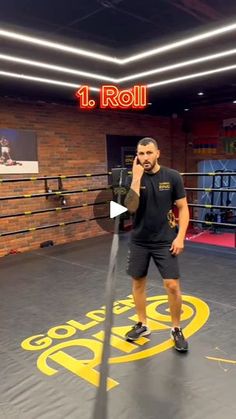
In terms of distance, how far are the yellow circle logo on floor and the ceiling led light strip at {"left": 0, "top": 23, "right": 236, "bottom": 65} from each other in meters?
3.05

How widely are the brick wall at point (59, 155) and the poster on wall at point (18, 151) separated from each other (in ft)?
0.38

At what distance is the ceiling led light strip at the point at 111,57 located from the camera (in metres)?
3.82

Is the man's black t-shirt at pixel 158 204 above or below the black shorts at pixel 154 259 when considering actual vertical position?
above

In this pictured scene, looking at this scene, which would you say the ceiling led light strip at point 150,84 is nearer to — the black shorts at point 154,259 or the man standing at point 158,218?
the man standing at point 158,218

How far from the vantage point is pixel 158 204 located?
7.45ft

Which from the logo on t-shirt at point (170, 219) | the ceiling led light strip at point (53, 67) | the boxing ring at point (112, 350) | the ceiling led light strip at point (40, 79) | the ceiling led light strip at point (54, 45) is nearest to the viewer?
the boxing ring at point (112, 350)

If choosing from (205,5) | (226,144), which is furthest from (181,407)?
(226,144)

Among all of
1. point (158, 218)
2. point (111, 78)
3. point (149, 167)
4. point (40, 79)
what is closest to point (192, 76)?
point (111, 78)

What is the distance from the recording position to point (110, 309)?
1.31 metres

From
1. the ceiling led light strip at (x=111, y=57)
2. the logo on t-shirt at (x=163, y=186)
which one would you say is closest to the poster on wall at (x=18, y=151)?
the ceiling led light strip at (x=111, y=57)

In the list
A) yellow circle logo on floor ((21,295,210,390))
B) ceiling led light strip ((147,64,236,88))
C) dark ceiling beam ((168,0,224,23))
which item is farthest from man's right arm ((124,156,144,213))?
ceiling led light strip ((147,64,236,88))

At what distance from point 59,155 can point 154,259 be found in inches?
192

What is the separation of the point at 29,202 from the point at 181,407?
5188 mm

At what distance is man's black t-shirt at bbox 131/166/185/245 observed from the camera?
7.45ft
